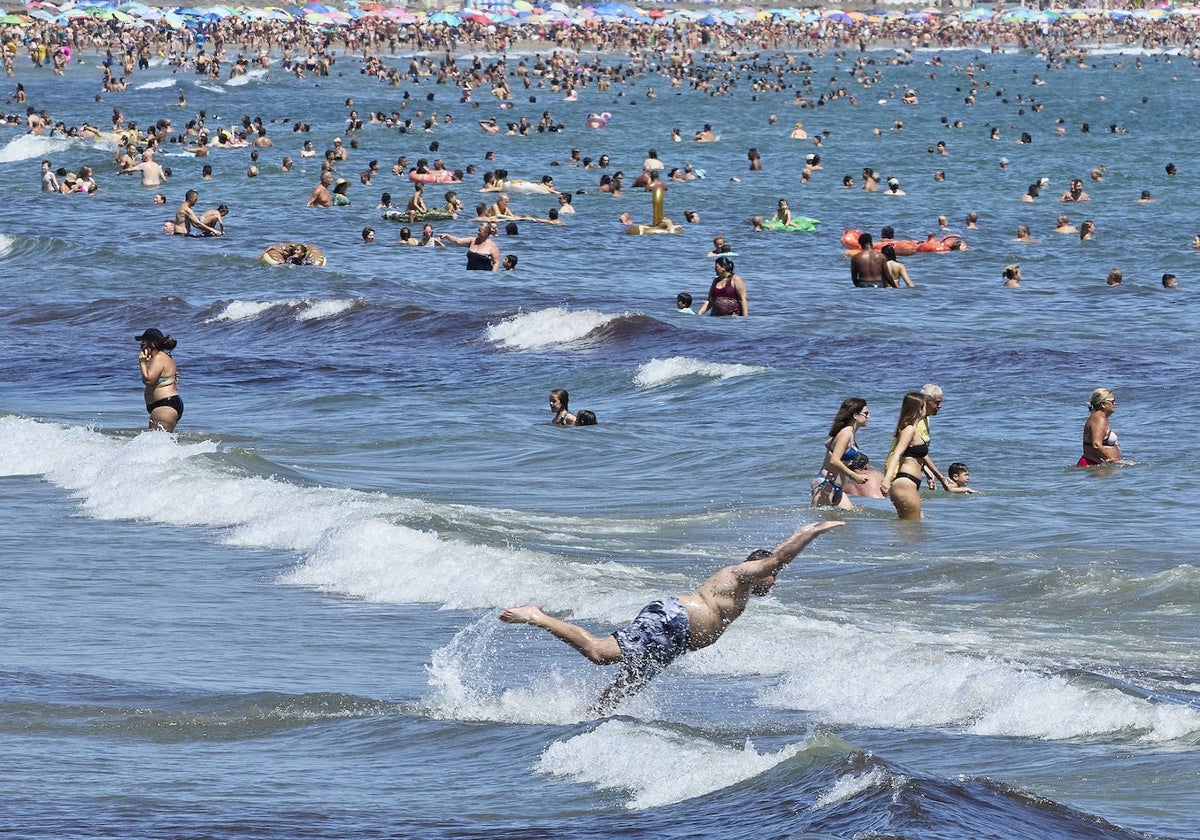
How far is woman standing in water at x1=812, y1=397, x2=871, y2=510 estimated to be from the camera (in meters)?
14.8

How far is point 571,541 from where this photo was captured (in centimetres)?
1407

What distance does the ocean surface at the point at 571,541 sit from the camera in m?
7.97

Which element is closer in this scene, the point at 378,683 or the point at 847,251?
A: the point at 378,683

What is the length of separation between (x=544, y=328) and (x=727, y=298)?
8.95 ft

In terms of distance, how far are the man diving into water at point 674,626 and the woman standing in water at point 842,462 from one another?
591 centimetres

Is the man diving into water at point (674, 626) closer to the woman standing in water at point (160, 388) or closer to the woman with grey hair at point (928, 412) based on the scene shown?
the woman with grey hair at point (928, 412)

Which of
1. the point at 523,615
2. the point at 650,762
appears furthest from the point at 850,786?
the point at 523,615

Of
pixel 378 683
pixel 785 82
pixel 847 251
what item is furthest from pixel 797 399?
pixel 785 82

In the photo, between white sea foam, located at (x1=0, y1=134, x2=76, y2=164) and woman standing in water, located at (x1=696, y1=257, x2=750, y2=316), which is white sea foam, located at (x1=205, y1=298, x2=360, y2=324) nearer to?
woman standing in water, located at (x1=696, y1=257, x2=750, y2=316)

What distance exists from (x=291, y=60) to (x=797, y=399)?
74459mm

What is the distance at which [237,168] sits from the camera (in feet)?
153

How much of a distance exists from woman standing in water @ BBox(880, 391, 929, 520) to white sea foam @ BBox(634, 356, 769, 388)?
7549mm

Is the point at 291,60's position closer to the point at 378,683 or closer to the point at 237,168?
the point at 237,168

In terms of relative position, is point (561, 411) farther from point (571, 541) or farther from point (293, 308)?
point (293, 308)
